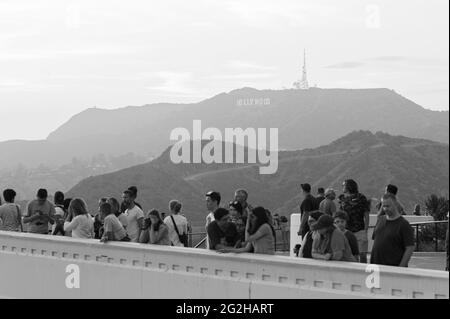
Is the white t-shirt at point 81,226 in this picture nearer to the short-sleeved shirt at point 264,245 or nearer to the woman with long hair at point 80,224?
the woman with long hair at point 80,224

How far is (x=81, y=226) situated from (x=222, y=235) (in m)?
3.31

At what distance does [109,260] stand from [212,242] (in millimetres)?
2123

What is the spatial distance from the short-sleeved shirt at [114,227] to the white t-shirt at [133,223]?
72cm

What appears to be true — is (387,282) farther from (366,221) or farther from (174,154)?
(174,154)

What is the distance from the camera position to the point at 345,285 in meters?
8.38

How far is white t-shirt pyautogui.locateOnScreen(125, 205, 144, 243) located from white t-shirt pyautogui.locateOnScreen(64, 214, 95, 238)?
1.83 feet

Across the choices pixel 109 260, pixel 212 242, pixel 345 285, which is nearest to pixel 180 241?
pixel 109 260

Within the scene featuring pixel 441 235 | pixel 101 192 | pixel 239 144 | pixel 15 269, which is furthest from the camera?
pixel 239 144

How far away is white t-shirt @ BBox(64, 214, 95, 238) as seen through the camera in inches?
496

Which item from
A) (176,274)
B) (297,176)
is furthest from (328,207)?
(297,176)

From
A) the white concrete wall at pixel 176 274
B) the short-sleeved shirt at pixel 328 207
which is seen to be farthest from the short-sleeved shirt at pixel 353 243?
the short-sleeved shirt at pixel 328 207

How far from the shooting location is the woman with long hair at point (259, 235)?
374 inches

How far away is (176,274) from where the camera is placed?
1035 centimetres

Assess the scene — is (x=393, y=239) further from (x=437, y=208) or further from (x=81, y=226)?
(x=437, y=208)
